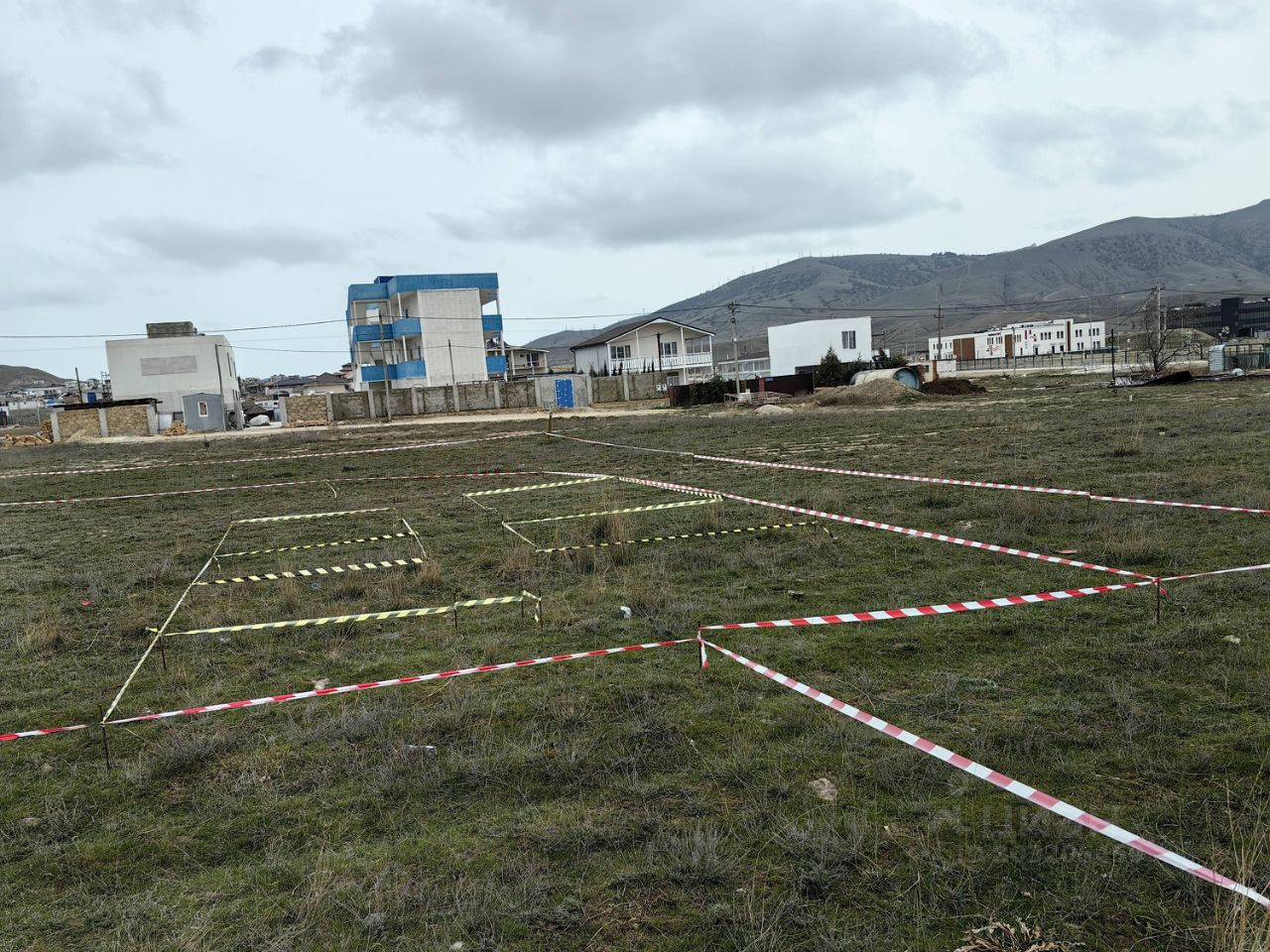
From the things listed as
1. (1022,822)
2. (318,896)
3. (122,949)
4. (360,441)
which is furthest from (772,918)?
(360,441)

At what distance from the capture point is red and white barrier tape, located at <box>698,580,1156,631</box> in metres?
7.15

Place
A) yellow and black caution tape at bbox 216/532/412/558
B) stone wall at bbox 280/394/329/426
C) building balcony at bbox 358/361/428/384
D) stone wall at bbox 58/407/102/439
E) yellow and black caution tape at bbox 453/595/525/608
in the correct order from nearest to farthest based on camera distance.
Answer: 1. yellow and black caution tape at bbox 453/595/525/608
2. yellow and black caution tape at bbox 216/532/412/558
3. stone wall at bbox 58/407/102/439
4. stone wall at bbox 280/394/329/426
5. building balcony at bbox 358/361/428/384

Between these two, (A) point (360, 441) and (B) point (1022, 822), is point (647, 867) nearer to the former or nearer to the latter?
(B) point (1022, 822)

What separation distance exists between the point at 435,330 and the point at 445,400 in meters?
14.2

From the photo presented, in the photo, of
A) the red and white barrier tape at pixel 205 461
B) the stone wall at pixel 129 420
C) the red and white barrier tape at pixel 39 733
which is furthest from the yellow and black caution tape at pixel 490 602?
the stone wall at pixel 129 420

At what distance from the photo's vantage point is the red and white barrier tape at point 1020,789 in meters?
3.48

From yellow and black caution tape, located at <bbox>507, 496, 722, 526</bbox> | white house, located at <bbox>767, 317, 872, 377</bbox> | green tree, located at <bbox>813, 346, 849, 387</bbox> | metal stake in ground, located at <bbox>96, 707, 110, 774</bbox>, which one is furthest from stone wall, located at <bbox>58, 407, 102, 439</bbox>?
metal stake in ground, located at <bbox>96, 707, 110, 774</bbox>

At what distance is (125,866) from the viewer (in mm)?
4184

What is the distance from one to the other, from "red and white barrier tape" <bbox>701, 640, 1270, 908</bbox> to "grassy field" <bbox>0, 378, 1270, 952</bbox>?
72 millimetres

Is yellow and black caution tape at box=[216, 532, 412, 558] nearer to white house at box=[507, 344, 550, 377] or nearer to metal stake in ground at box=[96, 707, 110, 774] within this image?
metal stake in ground at box=[96, 707, 110, 774]

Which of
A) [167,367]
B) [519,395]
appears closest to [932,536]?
[519,395]

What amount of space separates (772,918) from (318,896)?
191 centimetres

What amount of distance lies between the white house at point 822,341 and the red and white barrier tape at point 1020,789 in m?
80.2

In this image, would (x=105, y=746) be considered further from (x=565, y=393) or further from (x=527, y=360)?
(x=527, y=360)
